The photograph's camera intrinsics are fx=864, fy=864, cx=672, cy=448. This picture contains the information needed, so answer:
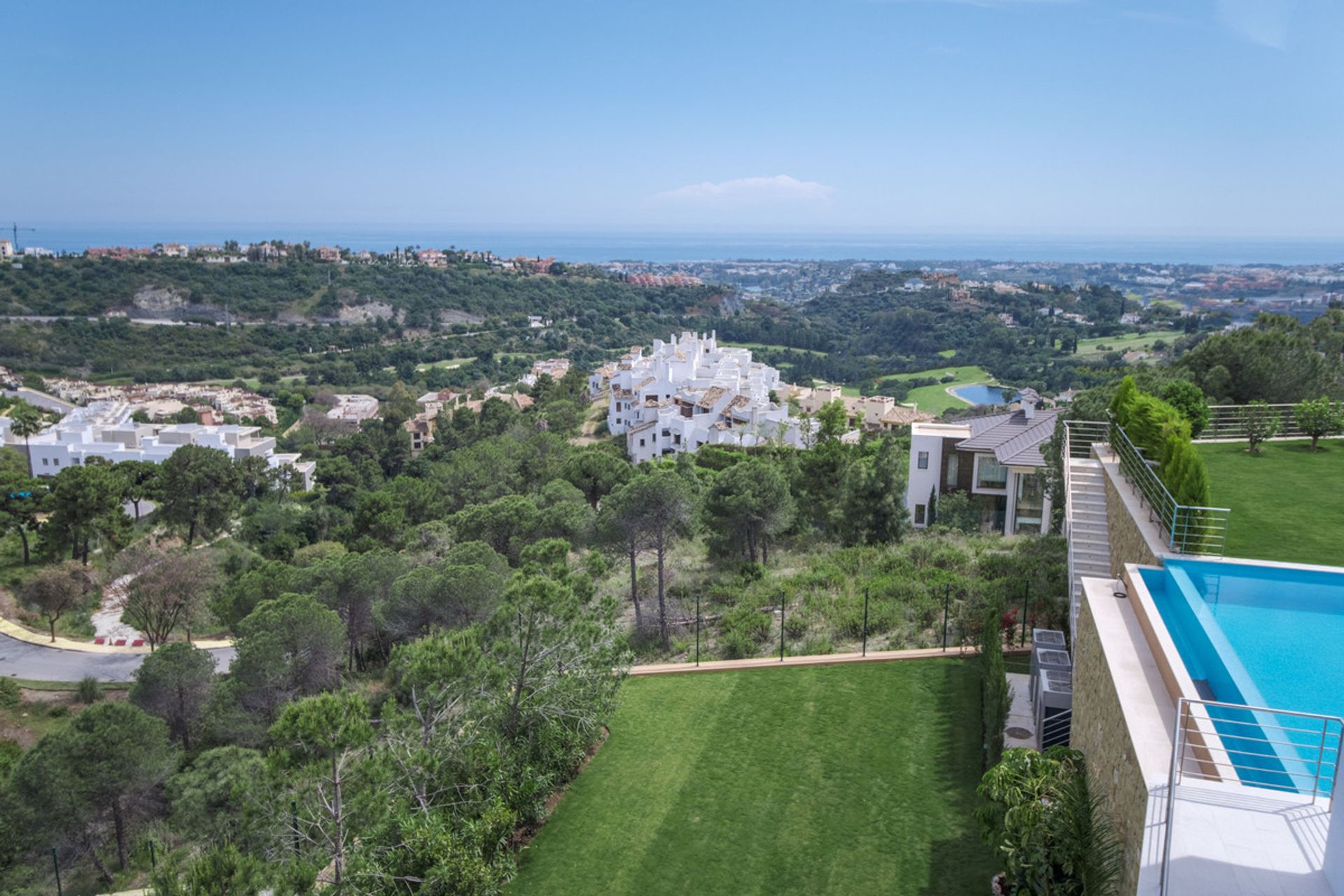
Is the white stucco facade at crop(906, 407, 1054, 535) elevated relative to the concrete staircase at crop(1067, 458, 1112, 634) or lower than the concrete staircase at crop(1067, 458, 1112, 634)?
lower

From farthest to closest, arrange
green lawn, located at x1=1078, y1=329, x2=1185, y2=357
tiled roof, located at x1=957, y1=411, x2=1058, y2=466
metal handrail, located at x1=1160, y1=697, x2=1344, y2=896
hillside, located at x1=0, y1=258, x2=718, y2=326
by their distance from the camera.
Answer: hillside, located at x1=0, y1=258, x2=718, y2=326
green lawn, located at x1=1078, y1=329, x2=1185, y2=357
tiled roof, located at x1=957, y1=411, x2=1058, y2=466
metal handrail, located at x1=1160, y1=697, x2=1344, y2=896

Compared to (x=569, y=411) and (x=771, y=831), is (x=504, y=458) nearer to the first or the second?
(x=569, y=411)

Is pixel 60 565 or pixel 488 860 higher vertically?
pixel 488 860

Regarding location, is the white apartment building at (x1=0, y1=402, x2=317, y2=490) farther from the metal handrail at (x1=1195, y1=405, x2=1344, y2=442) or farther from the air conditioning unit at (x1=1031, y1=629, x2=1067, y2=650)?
the air conditioning unit at (x1=1031, y1=629, x2=1067, y2=650)

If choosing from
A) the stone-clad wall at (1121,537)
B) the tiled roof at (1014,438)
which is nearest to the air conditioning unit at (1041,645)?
the stone-clad wall at (1121,537)

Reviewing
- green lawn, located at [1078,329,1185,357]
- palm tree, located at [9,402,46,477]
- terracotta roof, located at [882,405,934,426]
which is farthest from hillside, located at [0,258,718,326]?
terracotta roof, located at [882,405,934,426]

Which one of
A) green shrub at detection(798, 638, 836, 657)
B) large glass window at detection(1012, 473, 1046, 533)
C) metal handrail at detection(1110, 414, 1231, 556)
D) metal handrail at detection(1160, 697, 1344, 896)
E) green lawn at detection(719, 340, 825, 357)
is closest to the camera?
metal handrail at detection(1160, 697, 1344, 896)

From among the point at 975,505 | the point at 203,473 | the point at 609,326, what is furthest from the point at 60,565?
the point at 609,326

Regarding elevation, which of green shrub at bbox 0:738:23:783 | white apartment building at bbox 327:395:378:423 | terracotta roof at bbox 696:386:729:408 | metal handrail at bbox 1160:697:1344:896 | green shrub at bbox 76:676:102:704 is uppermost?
metal handrail at bbox 1160:697:1344:896
